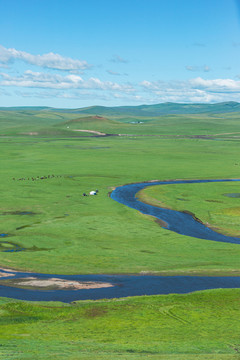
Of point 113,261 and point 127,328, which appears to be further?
point 113,261

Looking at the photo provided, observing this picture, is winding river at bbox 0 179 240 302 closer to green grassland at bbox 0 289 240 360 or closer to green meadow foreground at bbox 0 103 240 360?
green meadow foreground at bbox 0 103 240 360

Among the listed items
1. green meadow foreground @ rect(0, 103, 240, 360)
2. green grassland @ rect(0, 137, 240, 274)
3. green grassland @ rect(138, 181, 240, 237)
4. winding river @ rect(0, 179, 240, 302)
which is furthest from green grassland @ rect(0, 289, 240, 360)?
green grassland @ rect(138, 181, 240, 237)

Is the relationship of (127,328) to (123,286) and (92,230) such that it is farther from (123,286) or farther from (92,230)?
(92,230)

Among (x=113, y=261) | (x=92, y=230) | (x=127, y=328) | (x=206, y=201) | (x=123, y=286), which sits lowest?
(x=127, y=328)

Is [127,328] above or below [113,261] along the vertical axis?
below

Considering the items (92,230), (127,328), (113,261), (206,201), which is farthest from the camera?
(206,201)

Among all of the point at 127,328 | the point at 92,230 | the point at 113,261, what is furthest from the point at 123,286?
the point at 92,230

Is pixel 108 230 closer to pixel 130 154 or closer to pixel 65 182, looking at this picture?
pixel 65 182

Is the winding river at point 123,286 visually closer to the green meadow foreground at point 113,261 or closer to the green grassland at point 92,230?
the green meadow foreground at point 113,261

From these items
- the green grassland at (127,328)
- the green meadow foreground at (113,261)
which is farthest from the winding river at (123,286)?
the green grassland at (127,328)
